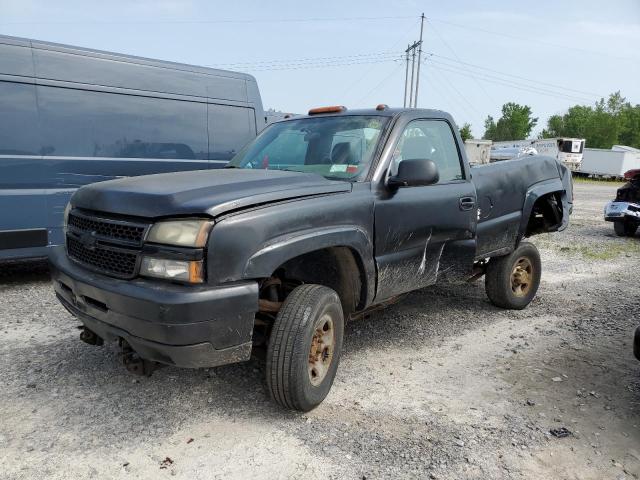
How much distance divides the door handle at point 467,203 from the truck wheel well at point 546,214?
4.82 ft

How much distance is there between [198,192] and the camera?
277 cm

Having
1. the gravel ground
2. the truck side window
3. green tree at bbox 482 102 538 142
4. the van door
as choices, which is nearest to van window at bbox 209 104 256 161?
the van door

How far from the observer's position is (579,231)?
12141 mm

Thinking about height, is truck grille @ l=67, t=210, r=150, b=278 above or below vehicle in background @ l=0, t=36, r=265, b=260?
below

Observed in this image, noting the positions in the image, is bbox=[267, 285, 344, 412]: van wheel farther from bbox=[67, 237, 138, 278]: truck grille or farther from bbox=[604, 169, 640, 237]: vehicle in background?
bbox=[604, 169, 640, 237]: vehicle in background

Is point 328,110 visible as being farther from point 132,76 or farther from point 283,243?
point 132,76

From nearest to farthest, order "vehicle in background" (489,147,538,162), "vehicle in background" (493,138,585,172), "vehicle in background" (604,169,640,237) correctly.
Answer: "vehicle in background" (489,147,538,162), "vehicle in background" (604,169,640,237), "vehicle in background" (493,138,585,172)

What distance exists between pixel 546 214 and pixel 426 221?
248 cm

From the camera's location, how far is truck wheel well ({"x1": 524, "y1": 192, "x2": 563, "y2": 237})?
5559 millimetres

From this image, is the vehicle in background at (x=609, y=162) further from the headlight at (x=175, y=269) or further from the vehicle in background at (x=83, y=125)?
the headlight at (x=175, y=269)

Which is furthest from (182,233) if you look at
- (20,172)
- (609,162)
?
(609,162)

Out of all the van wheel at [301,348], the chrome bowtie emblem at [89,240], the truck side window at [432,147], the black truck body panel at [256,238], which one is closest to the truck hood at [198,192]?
the black truck body panel at [256,238]

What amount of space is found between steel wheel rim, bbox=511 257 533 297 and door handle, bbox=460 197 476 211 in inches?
55.7

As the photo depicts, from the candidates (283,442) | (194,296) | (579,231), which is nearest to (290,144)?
(194,296)
